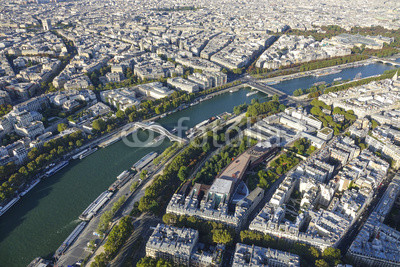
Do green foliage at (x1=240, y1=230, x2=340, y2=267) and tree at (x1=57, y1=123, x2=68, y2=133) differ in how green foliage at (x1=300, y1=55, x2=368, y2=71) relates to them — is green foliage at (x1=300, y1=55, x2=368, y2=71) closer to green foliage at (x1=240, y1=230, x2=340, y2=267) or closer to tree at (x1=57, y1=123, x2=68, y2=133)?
tree at (x1=57, y1=123, x2=68, y2=133)

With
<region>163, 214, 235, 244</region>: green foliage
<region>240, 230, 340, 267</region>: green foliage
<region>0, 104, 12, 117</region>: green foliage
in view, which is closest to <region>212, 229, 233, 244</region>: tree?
<region>163, 214, 235, 244</region>: green foliage

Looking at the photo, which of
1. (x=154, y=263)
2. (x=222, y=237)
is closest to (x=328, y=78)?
(x=222, y=237)

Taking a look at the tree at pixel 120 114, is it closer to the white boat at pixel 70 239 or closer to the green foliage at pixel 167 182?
the green foliage at pixel 167 182

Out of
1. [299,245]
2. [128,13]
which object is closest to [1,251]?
[299,245]

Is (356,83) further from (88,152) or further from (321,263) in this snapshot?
(88,152)

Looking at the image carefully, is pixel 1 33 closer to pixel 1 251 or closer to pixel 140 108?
pixel 140 108

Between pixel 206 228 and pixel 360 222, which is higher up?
pixel 206 228
